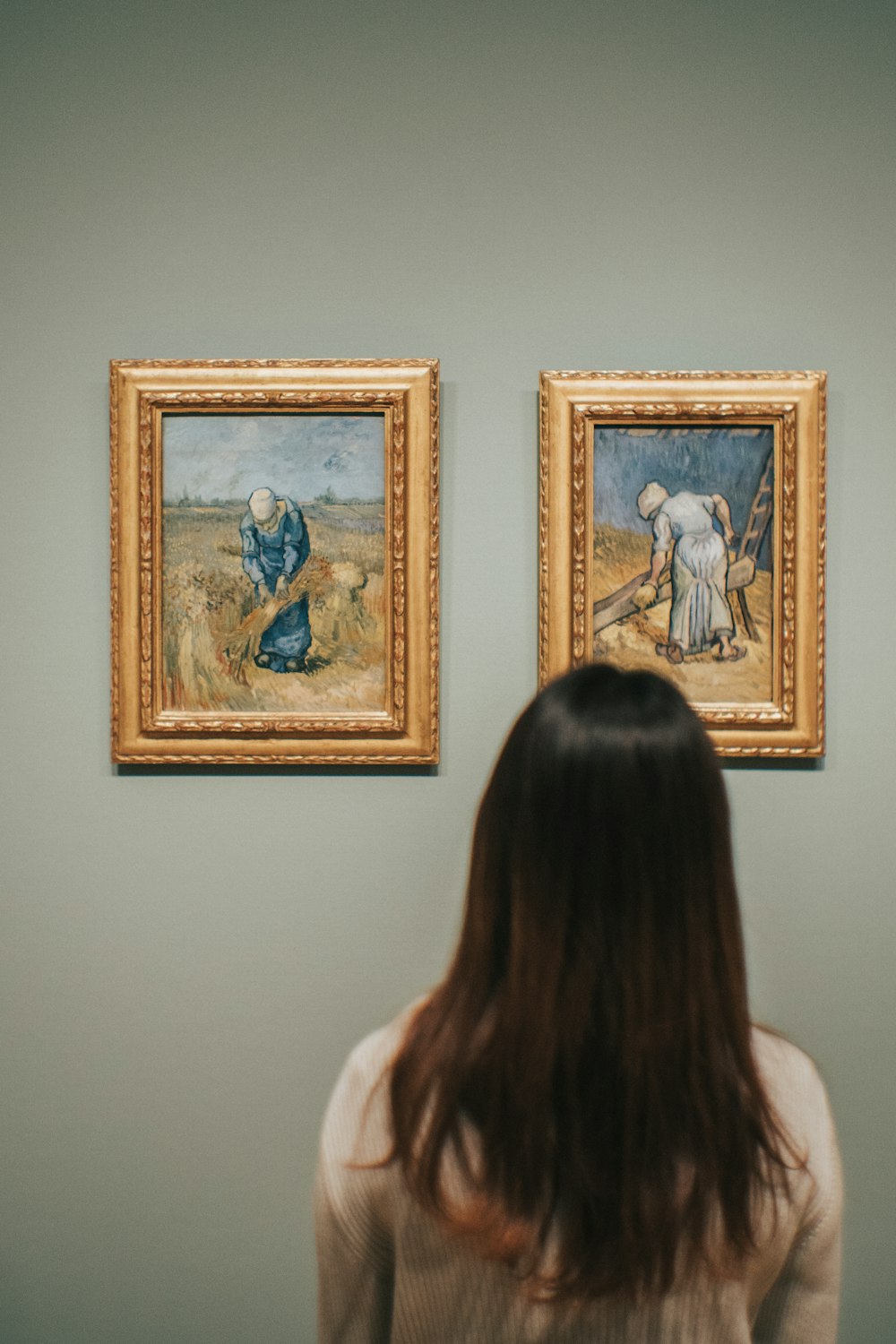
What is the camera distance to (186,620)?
4.48ft

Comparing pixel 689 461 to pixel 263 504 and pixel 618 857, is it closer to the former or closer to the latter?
pixel 263 504

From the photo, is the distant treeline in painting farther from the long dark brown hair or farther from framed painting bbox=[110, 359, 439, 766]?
the long dark brown hair

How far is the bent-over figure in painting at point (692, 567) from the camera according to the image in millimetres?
1352

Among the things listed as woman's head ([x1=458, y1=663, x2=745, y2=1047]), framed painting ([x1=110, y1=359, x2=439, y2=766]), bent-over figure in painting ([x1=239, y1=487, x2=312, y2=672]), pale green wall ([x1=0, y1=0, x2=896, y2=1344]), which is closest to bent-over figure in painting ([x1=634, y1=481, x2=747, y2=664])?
pale green wall ([x1=0, y1=0, x2=896, y2=1344])

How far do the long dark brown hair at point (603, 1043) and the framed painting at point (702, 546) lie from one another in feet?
2.20

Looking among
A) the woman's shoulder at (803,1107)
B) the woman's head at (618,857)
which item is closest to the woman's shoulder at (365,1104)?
the woman's head at (618,857)

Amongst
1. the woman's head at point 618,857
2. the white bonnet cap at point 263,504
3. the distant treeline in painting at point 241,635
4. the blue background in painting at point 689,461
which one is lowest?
the woman's head at point 618,857

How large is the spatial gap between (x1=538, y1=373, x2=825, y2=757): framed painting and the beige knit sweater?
2.19ft

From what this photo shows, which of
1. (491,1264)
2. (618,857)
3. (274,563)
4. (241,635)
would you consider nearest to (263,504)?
(274,563)

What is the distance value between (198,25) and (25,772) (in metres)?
1.16

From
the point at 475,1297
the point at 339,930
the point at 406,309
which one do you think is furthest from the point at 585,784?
the point at 406,309

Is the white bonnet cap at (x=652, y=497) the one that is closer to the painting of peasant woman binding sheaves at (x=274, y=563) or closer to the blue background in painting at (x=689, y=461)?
the blue background in painting at (x=689, y=461)

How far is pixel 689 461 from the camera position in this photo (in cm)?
135

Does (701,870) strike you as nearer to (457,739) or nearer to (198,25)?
(457,739)
